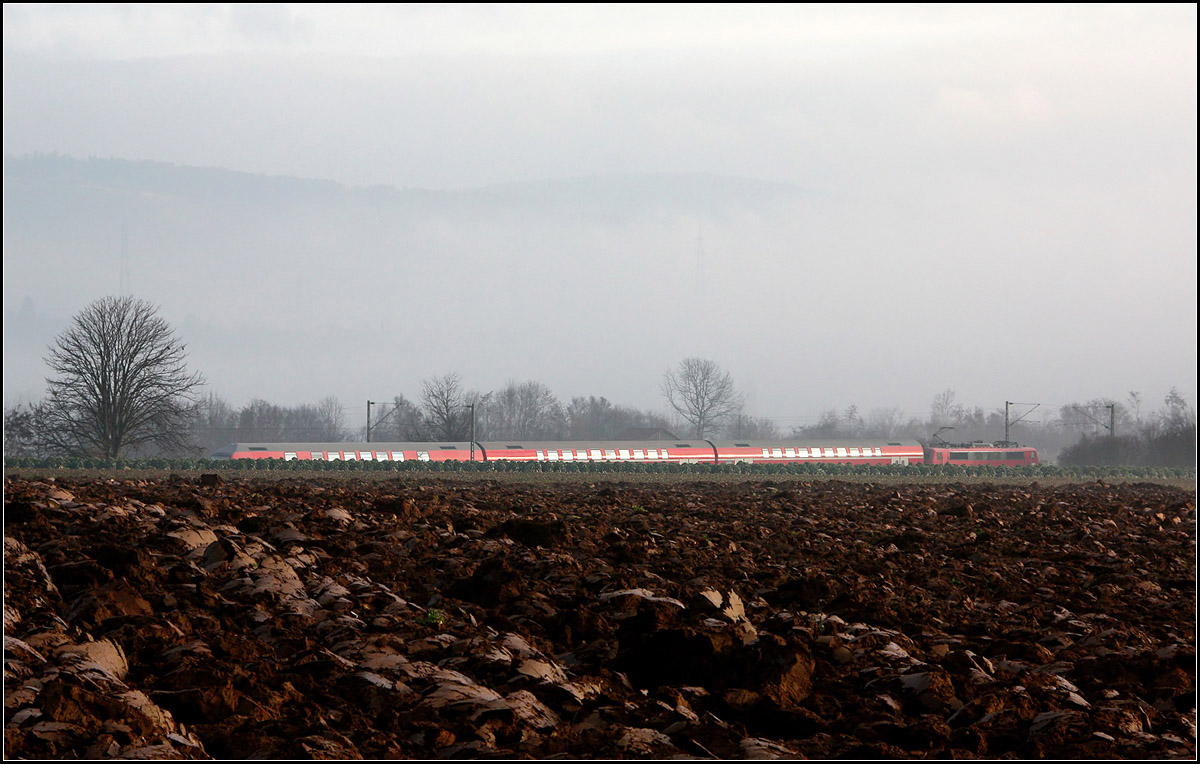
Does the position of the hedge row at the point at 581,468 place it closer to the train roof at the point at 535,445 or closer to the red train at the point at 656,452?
the red train at the point at 656,452

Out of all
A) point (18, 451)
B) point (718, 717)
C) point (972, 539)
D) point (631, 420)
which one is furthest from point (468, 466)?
point (631, 420)

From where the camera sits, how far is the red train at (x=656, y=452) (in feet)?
192

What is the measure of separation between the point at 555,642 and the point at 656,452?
56372 millimetres

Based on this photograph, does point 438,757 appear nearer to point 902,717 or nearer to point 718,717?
point 718,717

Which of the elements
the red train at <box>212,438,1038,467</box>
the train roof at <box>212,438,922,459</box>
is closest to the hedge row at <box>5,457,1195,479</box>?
the red train at <box>212,438,1038,467</box>

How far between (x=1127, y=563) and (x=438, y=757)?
36.9ft

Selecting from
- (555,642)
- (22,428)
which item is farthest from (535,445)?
(555,642)

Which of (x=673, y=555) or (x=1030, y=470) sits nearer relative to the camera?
(x=673, y=555)

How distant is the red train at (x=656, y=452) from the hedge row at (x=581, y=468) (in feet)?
9.24

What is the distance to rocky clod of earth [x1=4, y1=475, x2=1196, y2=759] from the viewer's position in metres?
6.06

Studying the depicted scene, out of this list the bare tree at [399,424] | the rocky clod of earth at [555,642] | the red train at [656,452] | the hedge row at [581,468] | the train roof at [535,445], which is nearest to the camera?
the rocky clod of earth at [555,642]

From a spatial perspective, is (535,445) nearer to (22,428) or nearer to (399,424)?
(22,428)

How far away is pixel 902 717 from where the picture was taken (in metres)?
6.76

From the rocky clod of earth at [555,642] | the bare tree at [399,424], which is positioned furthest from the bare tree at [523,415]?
the rocky clod of earth at [555,642]
